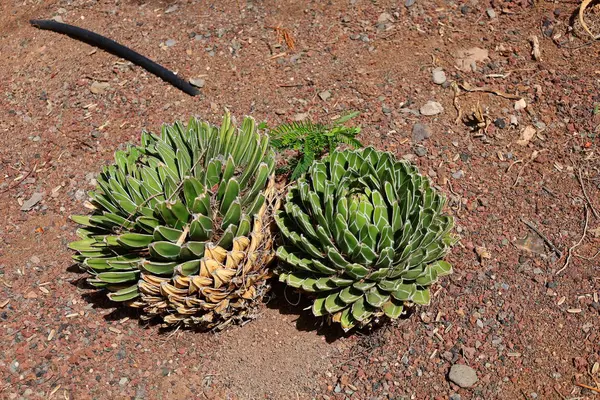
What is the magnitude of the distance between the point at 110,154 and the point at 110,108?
478 mm

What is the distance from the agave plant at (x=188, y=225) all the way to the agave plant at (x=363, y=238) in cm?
20

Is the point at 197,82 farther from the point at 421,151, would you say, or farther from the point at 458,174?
the point at 458,174

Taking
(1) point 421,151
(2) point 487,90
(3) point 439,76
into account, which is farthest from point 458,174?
(3) point 439,76

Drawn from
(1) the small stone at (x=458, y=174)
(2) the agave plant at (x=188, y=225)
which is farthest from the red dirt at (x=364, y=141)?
(2) the agave plant at (x=188, y=225)

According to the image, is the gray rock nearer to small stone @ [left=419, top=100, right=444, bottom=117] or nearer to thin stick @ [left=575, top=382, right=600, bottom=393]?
small stone @ [left=419, top=100, right=444, bottom=117]

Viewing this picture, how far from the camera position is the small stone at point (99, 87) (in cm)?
496

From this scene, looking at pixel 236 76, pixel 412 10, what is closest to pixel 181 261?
pixel 236 76

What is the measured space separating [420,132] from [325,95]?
76cm

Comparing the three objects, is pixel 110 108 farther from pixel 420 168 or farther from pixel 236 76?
pixel 420 168

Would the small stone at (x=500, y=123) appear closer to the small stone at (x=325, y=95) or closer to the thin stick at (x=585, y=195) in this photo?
the thin stick at (x=585, y=195)

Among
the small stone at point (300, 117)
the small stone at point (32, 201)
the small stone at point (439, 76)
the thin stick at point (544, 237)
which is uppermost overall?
the small stone at point (439, 76)

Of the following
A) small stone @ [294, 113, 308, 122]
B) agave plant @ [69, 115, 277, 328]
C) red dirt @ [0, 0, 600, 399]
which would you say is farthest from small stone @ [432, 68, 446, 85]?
agave plant @ [69, 115, 277, 328]

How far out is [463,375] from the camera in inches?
127

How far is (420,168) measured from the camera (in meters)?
3.96
